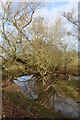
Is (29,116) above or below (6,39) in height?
below

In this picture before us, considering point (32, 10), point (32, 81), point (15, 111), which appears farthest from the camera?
Result: point (32, 81)

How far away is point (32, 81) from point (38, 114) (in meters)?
3.97

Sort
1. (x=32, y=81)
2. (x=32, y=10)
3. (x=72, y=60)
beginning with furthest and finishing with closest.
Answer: (x=32, y=81), (x=32, y=10), (x=72, y=60)

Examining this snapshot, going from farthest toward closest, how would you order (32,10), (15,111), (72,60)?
(32,10) < (72,60) < (15,111)

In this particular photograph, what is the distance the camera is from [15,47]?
6.25m

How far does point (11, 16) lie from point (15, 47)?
4.85 ft

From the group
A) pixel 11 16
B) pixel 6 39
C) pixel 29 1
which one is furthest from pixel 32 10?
pixel 6 39

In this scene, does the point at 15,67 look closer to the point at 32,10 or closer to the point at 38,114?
the point at 32,10

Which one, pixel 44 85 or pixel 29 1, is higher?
pixel 29 1

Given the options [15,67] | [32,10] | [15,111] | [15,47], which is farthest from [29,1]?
[15,111]

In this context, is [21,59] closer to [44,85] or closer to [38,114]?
[44,85]

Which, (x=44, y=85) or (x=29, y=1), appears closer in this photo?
(x=29, y=1)

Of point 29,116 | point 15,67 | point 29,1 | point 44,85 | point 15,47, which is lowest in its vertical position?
point 44,85

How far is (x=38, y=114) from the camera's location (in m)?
2.91
